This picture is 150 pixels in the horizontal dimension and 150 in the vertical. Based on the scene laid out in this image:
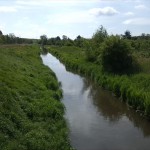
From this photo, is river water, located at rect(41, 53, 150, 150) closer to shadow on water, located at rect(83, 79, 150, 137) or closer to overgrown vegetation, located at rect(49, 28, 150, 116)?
shadow on water, located at rect(83, 79, 150, 137)

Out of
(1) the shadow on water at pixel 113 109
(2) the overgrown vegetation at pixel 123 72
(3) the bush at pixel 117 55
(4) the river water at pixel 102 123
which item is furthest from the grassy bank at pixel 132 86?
(3) the bush at pixel 117 55

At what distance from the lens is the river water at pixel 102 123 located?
18875 mm

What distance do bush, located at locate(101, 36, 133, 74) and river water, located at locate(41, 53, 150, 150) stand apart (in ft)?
19.2

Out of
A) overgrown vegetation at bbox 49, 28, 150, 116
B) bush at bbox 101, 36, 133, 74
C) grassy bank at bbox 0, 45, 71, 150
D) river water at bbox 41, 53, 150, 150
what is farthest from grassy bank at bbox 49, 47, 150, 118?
grassy bank at bbox 0, 45, 71, 150

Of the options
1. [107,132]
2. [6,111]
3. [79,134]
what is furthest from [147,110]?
[6,111]

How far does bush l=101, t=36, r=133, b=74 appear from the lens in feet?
129

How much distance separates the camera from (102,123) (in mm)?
23109

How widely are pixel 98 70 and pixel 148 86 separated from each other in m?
14.0

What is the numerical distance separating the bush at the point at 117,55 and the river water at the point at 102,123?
584 centimetres

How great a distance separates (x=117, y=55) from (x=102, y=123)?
17830mm

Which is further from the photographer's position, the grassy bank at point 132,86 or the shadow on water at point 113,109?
the grassy bank at point 132,86

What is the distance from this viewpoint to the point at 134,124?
76.3ft

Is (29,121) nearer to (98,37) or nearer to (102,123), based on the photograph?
(102,123)

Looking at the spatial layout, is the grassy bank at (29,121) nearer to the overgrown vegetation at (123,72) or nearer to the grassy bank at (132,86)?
the grassy bank at (132,86)
